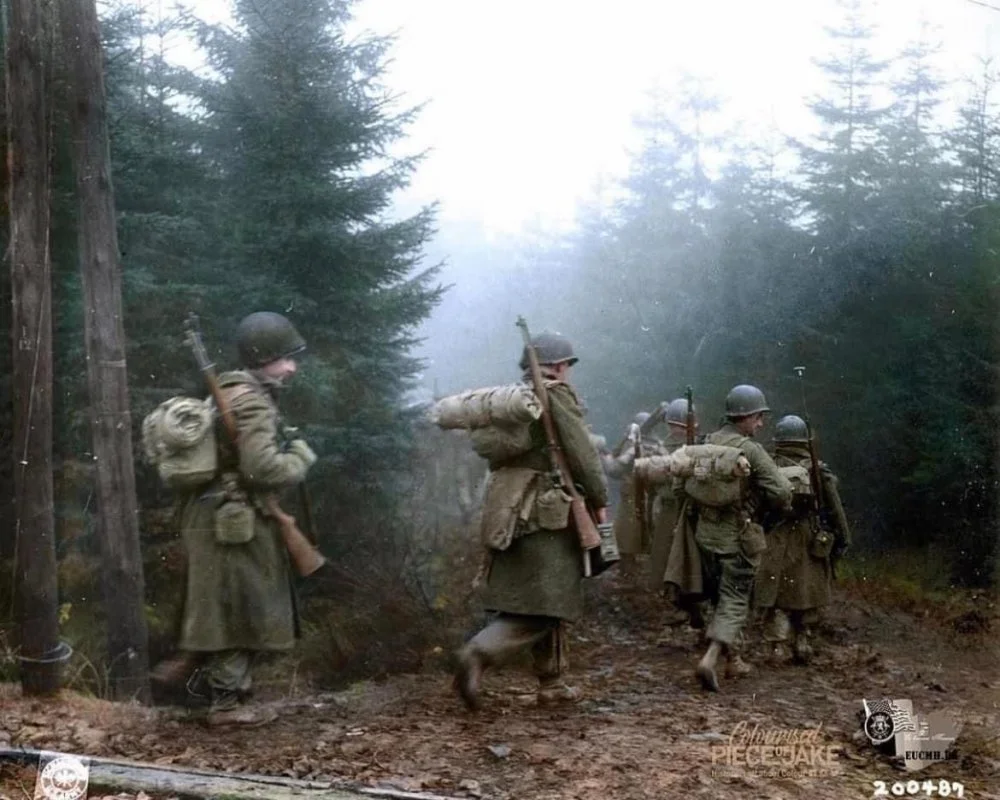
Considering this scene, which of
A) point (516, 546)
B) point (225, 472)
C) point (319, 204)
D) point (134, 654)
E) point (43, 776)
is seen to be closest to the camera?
point (43, 776)

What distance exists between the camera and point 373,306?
7.80 meters

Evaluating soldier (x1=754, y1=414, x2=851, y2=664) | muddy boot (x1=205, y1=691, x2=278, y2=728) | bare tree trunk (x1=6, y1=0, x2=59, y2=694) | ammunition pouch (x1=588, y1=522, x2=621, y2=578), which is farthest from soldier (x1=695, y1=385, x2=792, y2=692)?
bare tree trunk (x1=6, y1=0, x2=59, y2=694)

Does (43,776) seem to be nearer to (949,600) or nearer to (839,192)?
(949,600)

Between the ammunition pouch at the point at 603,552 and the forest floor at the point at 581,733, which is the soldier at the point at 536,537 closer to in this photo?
the ammunition pouch at the point at 603,552

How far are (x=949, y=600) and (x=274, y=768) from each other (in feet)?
19.6

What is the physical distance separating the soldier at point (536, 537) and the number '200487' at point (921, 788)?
6.03ft

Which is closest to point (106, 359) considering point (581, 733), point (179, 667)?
point (179, 667)

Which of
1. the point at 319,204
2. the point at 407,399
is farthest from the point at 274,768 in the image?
the point at 319,204

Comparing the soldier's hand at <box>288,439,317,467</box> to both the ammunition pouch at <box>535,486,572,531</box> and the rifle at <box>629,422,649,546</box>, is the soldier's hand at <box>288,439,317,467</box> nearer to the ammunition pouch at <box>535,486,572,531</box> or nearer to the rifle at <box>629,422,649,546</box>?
the ammunition pouch at <box>535,486,572,531</box>

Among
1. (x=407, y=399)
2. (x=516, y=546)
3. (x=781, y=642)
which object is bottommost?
(x=781, y=642)

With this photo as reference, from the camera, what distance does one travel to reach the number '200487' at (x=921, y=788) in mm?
4156

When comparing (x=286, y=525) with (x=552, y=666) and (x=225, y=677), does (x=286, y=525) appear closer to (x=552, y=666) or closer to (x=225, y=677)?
(x=225, y=677)

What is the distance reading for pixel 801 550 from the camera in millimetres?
7430

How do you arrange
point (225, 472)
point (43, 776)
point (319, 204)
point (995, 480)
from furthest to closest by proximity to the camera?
point (995, 480)
point (319, 204)
point (225, 472)
point (43, 776)
